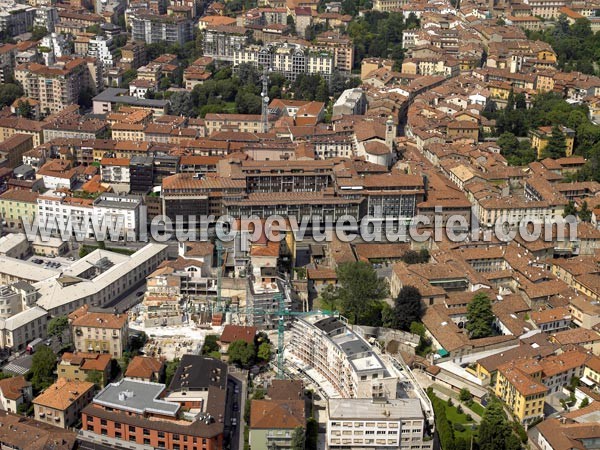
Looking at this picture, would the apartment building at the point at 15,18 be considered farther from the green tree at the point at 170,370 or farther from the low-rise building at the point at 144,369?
the low-rise building at the point at 144,369

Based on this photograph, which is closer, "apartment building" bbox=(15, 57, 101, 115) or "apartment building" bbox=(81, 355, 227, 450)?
"apartment building" bbox=(81, 355, 227, 450)

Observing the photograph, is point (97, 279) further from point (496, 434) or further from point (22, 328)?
point (496, 434)

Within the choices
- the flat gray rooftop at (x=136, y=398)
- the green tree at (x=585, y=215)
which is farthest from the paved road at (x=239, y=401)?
the green tree at (x=585, y=215)

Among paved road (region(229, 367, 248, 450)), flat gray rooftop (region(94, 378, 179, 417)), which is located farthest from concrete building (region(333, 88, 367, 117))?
flat gray rooftop (region(94, 378, 179, 417))

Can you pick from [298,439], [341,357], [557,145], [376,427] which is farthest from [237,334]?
[557,145]

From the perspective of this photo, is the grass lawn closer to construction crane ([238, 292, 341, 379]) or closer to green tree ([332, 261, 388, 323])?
construction crane ([238, 292, 341, 379])

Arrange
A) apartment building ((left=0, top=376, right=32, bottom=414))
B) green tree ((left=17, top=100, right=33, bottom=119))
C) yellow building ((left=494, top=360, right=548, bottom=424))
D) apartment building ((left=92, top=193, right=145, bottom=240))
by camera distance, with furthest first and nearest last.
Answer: green tree ((left=17, top=100, right=33, bottom=119)) < apartment building ((left=92, top=193, right=145, bottom=240)) < apartment building ((left=0, top=376, right=32, bottom=414)) < yellow building ((left=494, top=360, right=548, bottom=424))

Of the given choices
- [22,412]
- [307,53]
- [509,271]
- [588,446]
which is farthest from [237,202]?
[307,53]
